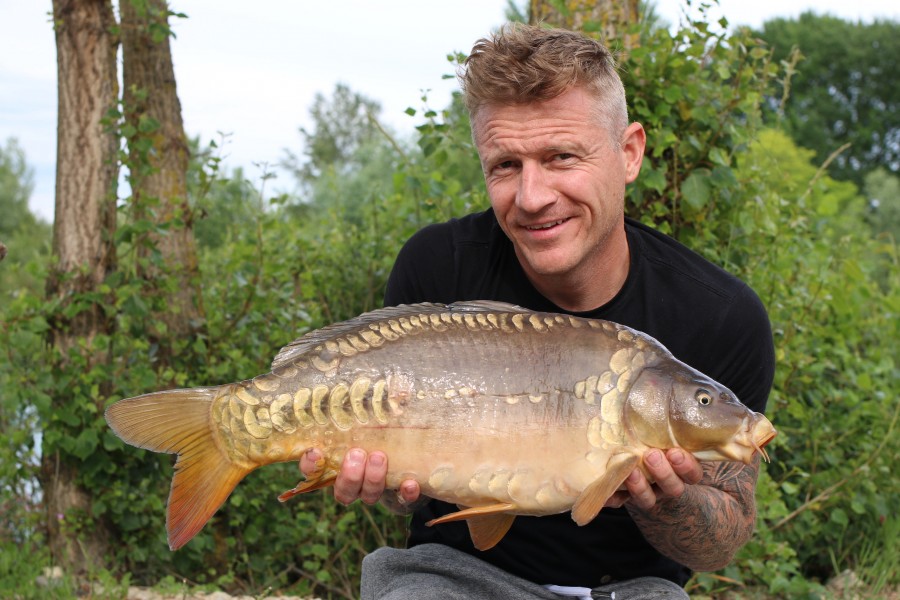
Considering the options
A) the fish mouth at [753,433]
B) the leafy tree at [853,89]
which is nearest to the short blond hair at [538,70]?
the fish mouth at [753,433]

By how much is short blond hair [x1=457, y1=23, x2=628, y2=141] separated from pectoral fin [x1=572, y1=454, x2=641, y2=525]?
2.53 ft

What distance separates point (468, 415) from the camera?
5.57 feet

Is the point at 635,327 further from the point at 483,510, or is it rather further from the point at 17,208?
the point at 17,208

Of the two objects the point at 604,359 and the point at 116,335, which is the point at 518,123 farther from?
the point at 116,335

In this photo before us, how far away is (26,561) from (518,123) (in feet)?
7.57

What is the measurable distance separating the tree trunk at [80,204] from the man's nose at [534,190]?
5.95 feet

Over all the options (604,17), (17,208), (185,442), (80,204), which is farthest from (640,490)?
(17,208)

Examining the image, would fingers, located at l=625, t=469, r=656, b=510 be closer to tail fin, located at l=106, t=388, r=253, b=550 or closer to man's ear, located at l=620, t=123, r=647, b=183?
tail fin, located at l=106, t=388, r=253, b=550

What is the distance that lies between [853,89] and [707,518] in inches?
1632

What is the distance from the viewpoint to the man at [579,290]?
203 cm

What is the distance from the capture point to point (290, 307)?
3566 millimetres

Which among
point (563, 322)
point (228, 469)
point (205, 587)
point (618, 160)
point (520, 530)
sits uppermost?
point (618, 160)

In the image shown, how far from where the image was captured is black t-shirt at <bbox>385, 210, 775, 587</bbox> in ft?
6.90

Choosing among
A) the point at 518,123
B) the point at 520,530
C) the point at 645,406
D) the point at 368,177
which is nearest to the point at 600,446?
the point at 645,406
